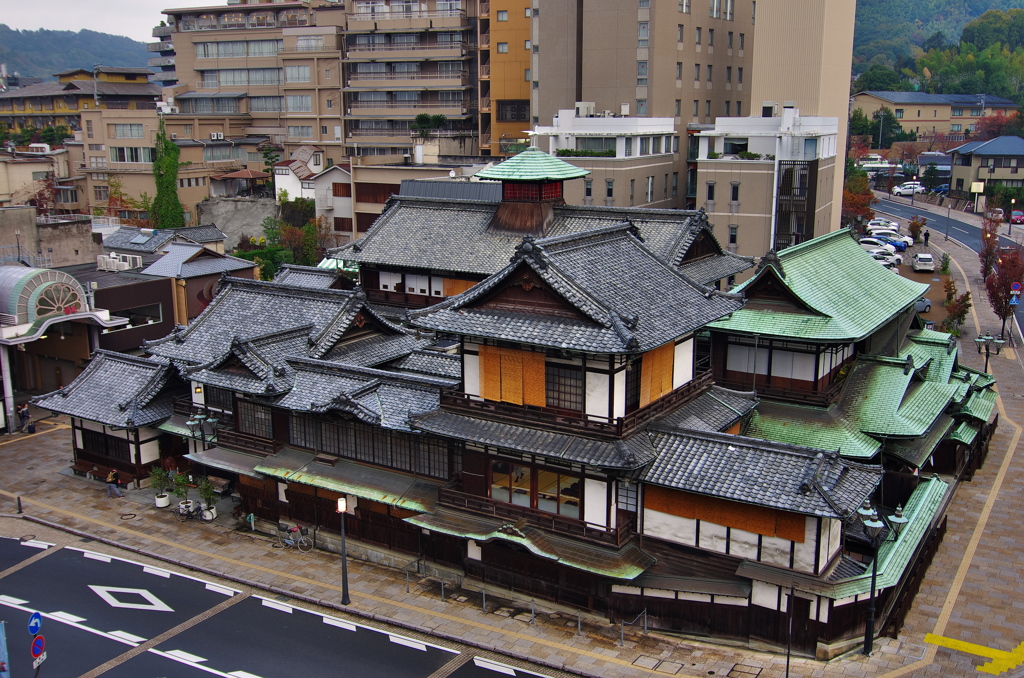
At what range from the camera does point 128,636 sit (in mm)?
32562

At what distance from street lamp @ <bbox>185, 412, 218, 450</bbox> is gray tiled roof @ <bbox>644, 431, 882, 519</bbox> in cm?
2248

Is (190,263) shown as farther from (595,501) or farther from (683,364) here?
(595,501)

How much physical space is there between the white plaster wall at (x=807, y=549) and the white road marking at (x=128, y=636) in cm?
2359

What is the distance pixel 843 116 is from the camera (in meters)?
88.9

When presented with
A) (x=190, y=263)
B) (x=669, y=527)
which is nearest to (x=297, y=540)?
(x=669, y=527)

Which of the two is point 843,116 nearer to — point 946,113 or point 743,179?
point 743,179

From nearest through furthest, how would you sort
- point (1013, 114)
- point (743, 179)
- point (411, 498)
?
point (411, 498) → point (743, 179) → point (1013, 114)

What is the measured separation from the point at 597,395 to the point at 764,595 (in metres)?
8.94

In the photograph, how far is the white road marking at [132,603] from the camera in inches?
1367

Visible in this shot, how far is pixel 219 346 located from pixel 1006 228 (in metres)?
112

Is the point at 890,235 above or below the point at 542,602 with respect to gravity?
above

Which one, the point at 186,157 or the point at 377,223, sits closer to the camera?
the point at 377,223

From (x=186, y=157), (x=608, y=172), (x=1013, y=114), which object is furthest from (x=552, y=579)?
(x=1013, y=114)

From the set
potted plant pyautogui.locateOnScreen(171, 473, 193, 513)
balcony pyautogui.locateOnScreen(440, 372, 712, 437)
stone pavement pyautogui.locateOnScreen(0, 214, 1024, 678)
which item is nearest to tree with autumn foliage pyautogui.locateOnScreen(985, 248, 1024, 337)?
stone pavement pyautogui.locateOnScreen(0, 214, 1024, 678)
